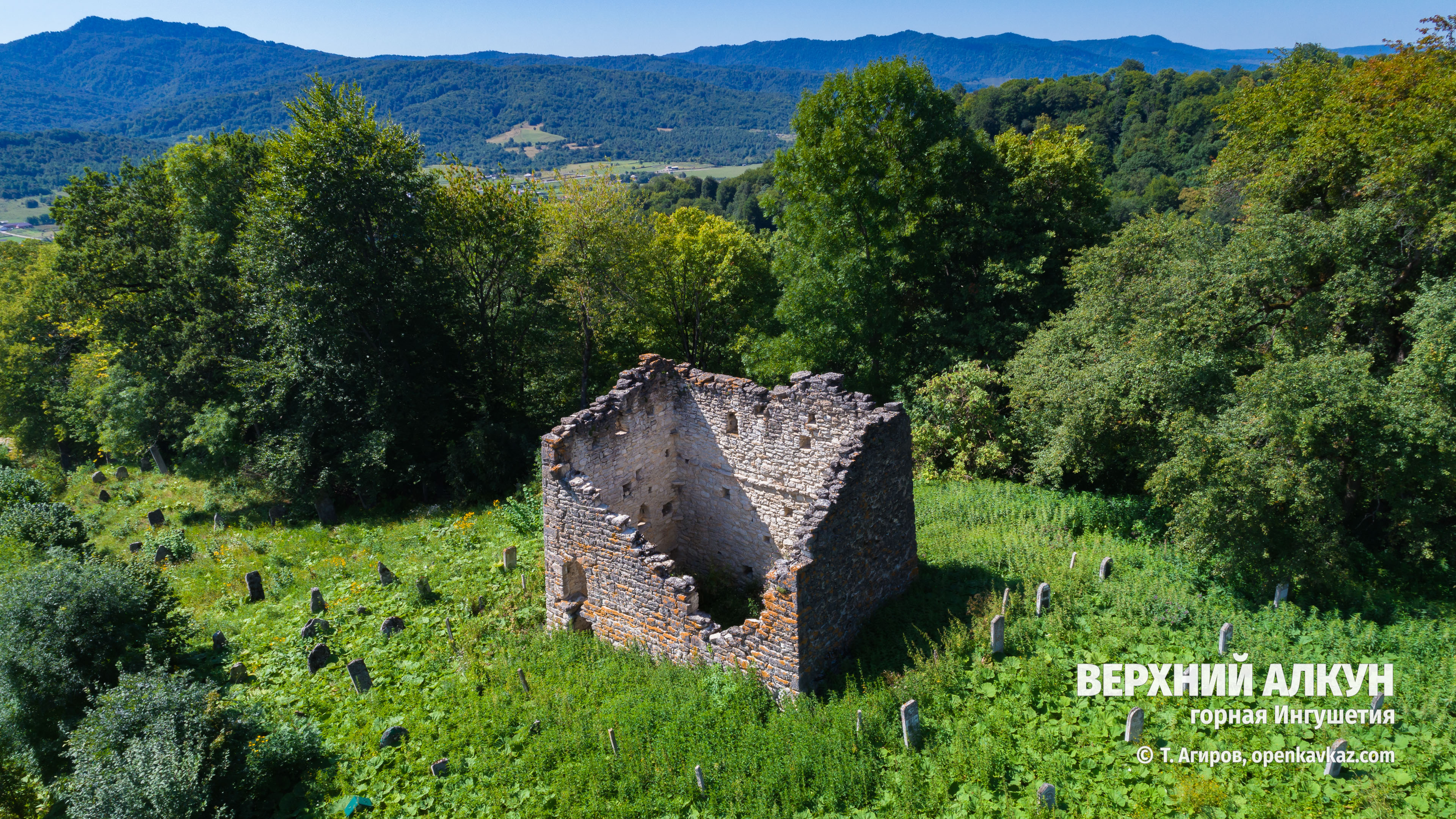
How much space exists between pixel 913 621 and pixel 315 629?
1098 centimetres

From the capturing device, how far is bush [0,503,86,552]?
16453mm

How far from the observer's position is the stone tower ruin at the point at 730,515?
386 inches

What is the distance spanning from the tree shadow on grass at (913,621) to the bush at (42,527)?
693 inches

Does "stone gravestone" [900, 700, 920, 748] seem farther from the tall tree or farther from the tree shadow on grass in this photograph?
the tall tree

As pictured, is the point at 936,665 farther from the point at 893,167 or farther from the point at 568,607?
the point at 893,167

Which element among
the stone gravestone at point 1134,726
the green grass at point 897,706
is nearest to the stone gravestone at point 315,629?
the green grass at point 897,706

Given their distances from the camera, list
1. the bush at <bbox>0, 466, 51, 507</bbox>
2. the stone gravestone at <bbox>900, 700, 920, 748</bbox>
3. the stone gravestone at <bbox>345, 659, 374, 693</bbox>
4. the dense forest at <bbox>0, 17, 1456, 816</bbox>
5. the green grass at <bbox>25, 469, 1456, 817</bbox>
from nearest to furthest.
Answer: the green grass at <bbox>25, 469, 1456, 817</bbox> < the stone gravestone at <bbox>900, 700, 920, 748</bbox> < the dense forest at <bbox>0, 17, 1456, 816</bbox> < the stone gravestone at <bbox>345, 659, 374, 693</bbox> < the bush at <bbox>0, 466, 51, 507</bbox>

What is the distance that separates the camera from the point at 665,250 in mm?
28859

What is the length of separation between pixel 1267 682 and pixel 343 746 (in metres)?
12.6

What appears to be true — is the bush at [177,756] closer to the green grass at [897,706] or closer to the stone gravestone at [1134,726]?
the green grass at [897,706]

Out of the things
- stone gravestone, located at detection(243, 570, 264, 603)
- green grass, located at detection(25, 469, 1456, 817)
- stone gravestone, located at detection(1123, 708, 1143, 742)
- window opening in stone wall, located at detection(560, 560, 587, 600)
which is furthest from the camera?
stone gravestone, located at detection(243, 570, 264, 603)

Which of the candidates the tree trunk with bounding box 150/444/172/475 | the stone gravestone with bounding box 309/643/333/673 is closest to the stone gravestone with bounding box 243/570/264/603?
the stone gravestone with bounding box 309/643/333/673

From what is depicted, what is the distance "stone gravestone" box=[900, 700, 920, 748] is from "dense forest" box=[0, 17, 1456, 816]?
0.36 meters

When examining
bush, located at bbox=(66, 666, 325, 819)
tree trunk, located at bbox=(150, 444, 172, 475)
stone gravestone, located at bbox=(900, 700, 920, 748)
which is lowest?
tree trunk, located at bbox=(150, 444, 172, 475)
